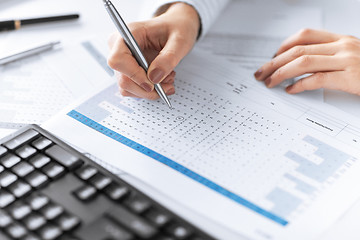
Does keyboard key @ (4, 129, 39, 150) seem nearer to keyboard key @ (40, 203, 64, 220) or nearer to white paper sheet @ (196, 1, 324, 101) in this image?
keyboard key @ (40, 203, 64, 220)

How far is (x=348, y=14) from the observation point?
0.83 meters

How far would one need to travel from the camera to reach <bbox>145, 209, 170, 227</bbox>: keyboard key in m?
0.40

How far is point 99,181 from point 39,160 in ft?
0.25

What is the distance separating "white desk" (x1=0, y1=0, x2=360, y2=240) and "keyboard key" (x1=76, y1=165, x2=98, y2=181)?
0.37 meters

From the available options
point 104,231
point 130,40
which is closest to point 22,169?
point 104,231

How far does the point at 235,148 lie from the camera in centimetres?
53

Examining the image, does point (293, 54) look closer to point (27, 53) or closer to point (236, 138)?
point (236, 138)

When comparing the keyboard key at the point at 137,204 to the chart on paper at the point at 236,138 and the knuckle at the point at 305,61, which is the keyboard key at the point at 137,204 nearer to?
the chart on paper at the point at 236,138

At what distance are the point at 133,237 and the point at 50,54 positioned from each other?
45 cm

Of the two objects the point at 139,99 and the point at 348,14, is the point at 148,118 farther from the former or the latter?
the point at 348,14

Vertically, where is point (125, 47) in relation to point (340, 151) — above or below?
above

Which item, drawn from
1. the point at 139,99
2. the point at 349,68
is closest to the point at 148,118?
the point at 139,99

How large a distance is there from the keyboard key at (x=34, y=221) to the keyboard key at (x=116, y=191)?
7 cm

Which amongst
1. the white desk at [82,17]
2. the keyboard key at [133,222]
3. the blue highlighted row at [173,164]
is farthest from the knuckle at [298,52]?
the keyboard key at [133,222]
